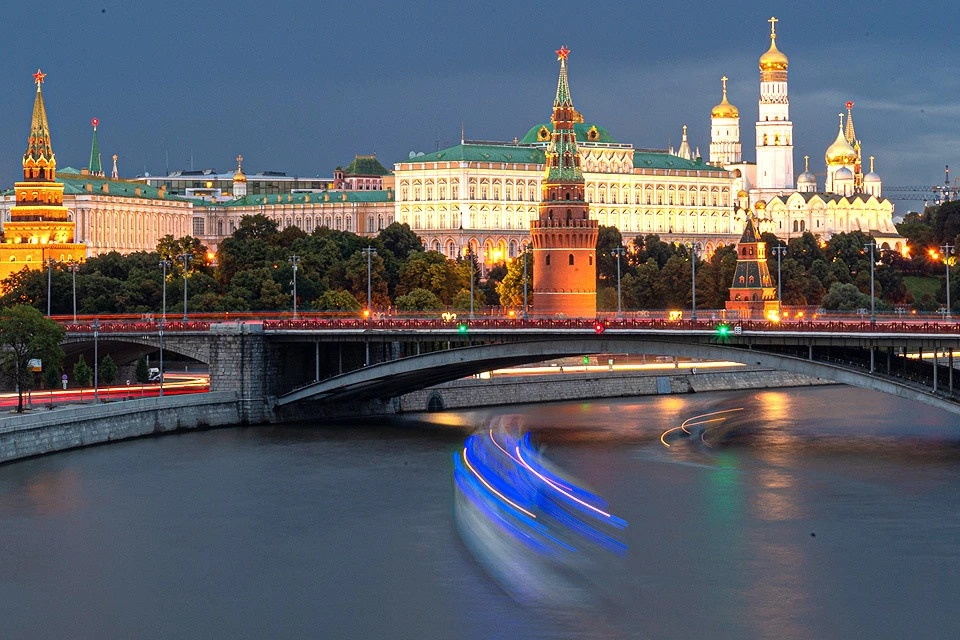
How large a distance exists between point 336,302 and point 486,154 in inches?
2921

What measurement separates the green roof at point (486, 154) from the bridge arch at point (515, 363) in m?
103

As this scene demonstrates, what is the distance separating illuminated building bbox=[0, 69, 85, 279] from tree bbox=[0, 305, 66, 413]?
203ft

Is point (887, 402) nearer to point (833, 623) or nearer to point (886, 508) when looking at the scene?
point (886, 508)

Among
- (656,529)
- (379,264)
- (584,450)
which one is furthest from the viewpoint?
(379,264)

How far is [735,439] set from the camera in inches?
2739

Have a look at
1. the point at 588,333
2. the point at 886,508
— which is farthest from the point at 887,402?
the point at 886,508

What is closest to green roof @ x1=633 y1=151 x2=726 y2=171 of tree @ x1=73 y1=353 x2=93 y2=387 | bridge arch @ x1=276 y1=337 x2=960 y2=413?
bridge arch @ x1=276 y1=337 x2=960 y2=413

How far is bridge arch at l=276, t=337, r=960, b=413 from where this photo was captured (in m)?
60.8

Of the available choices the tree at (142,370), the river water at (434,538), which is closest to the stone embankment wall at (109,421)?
the river water at (434,538)

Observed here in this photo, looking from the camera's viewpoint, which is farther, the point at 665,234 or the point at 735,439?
the point at 665,234

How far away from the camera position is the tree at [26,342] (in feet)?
231

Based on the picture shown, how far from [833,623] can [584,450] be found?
80.2 feet

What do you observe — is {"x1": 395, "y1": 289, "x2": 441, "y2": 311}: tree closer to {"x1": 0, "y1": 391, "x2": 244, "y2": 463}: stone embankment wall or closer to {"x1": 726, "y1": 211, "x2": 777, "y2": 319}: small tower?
{"x1": 726, "y1": 211, "x2": 777, "y2": 319}: small tower

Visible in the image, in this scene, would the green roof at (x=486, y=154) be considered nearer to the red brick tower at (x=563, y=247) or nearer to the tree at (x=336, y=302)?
the tree at (x=336, y=302)
